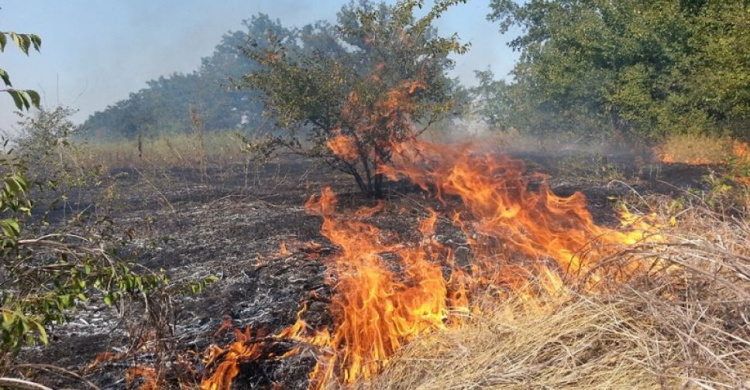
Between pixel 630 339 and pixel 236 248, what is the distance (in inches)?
196

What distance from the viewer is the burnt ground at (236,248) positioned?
387 cm

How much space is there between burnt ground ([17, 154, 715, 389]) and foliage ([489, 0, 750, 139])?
2.85 metres

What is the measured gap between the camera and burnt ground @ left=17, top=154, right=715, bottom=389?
152 inches

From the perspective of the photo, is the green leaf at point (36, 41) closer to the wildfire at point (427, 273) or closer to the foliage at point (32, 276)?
the foliage at point (32, 276)

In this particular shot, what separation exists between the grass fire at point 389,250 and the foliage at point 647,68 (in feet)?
0.36

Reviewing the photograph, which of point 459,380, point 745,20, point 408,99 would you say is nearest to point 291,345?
point 459,380

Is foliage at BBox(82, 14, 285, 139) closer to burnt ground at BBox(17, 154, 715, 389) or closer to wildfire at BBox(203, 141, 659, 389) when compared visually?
burnt ground at BBox(17, 154, 715, 389)

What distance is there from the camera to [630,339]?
267 centimetres

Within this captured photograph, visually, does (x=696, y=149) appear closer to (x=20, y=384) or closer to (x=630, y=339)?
(x=630, y=339)

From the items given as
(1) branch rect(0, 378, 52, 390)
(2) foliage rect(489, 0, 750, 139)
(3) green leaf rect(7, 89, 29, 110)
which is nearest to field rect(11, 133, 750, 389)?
(1) branch rect(0, 378, 52, 390)

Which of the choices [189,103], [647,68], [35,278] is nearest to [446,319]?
[35,278]

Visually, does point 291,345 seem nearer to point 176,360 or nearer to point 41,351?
point 176,360

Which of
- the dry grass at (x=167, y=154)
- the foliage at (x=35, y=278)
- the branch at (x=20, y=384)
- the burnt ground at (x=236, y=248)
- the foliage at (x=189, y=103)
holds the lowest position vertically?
the burnt ground at (x=236, y=248)

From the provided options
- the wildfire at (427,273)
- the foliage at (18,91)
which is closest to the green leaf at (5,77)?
the foliage at (18,91)
